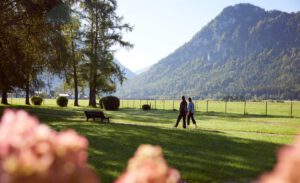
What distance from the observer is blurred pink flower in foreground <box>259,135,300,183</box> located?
0.79 metres

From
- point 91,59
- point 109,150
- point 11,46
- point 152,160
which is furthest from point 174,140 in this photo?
point 91,59

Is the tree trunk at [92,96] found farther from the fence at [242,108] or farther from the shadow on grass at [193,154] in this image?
the shadow on grass at [193,154]

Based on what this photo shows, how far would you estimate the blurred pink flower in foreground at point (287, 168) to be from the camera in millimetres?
789

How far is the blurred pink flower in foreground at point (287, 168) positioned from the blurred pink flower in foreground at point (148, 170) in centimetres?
30

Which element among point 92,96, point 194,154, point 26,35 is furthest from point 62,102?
point 194,154

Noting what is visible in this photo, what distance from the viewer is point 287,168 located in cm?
80

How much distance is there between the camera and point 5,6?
24.8 metres

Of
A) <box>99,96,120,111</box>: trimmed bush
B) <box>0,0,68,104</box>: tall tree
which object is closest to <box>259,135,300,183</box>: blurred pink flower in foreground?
<box>0,0,68,104</box>: tall tree

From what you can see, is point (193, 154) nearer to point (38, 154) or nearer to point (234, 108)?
point (38, 154)

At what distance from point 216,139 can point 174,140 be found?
2.45 m

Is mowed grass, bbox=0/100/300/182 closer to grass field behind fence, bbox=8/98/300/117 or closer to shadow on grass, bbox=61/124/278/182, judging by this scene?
shadow on grass, bbox=61/124/278/182

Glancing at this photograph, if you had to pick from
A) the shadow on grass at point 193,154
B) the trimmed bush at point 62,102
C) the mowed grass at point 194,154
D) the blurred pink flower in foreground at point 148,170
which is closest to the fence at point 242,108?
the trimmed bush at point 62,102

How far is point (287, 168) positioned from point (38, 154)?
47cm

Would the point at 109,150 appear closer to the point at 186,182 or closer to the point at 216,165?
the point at 216,165
